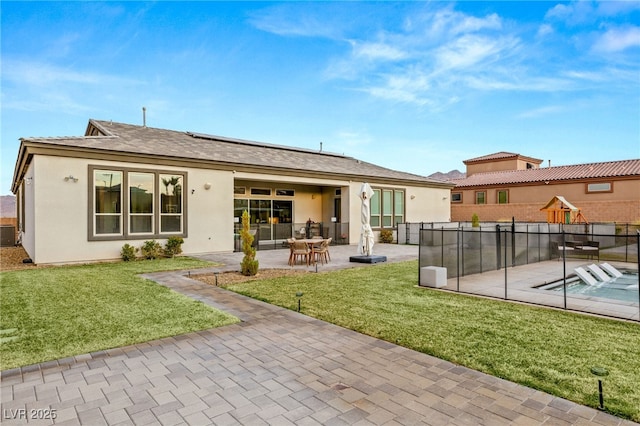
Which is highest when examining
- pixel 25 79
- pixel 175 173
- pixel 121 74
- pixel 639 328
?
pixel 121 74

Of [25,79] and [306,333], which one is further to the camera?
[25,79]

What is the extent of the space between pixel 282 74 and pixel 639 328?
671 inches

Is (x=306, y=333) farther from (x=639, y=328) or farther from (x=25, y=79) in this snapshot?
(x=25, y=79)

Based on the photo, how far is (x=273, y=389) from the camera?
11.1ft

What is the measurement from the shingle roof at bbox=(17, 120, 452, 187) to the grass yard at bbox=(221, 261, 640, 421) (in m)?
7.80

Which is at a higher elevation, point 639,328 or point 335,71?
point 335,71

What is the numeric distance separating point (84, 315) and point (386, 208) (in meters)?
17.0

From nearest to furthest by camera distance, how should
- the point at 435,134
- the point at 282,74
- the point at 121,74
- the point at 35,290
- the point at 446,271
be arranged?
the point at 35,290, the point at 446,271, the point at 121,74, the point at 282,74, the point at 435,134

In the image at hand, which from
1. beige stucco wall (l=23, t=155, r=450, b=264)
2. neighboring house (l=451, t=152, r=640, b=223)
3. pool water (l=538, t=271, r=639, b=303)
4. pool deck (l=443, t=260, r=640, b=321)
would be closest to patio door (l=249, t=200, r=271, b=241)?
beige stucco wall (l=23, t=155, r=450, b=264)

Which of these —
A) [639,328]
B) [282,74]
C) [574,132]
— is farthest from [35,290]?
[574,132]

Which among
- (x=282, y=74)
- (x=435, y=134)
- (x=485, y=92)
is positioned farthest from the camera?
(x=435, y=134)

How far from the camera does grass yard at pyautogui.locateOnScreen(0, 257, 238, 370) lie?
14.7 feet

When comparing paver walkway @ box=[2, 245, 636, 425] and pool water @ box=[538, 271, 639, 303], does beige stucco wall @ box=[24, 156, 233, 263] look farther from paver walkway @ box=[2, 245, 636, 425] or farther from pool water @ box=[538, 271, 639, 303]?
pool water @ box=[538, 271, 639, 303]

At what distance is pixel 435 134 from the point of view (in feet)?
95.5
